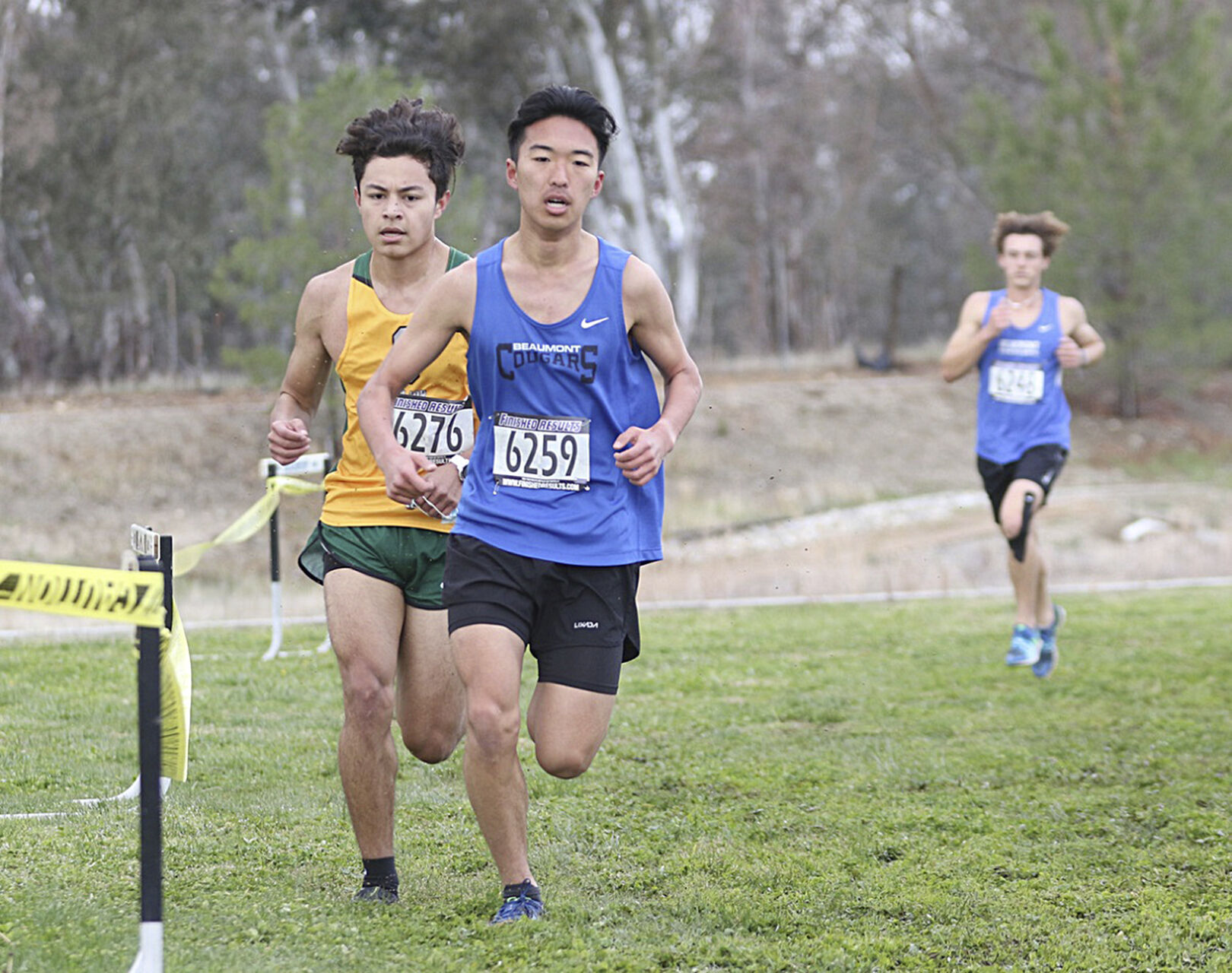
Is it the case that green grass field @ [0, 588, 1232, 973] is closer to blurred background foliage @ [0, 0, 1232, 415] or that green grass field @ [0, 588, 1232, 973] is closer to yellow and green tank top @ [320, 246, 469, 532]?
yellow and green tank top @ [320, 246, 469, 532]

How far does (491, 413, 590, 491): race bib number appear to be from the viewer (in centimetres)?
422

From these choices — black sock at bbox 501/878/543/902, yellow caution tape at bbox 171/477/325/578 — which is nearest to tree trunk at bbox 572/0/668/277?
yellow caution tape at bbox 171/477/325/578

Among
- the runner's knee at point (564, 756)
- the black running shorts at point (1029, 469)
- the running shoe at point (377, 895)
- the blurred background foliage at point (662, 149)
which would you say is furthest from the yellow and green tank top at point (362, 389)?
the blurred background foliage at point (662, 149)

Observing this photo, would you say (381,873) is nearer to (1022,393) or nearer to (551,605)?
(551,605)

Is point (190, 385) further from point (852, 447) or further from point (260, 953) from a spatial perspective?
point (260, 953)

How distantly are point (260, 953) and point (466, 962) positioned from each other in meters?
0.53

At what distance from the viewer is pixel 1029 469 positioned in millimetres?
8922

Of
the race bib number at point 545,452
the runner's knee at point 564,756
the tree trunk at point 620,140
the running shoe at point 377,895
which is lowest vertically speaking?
the running shoe at point 377,895

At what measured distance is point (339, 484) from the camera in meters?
4.71

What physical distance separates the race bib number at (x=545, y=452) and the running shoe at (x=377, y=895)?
4.03ft

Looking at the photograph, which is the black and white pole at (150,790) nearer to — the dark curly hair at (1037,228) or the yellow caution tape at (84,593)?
the yellow caution tape at (84,593)

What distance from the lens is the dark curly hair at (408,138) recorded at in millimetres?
4785

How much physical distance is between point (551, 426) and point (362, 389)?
68 cm

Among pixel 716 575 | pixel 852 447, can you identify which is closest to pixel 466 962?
pixel 716 575
